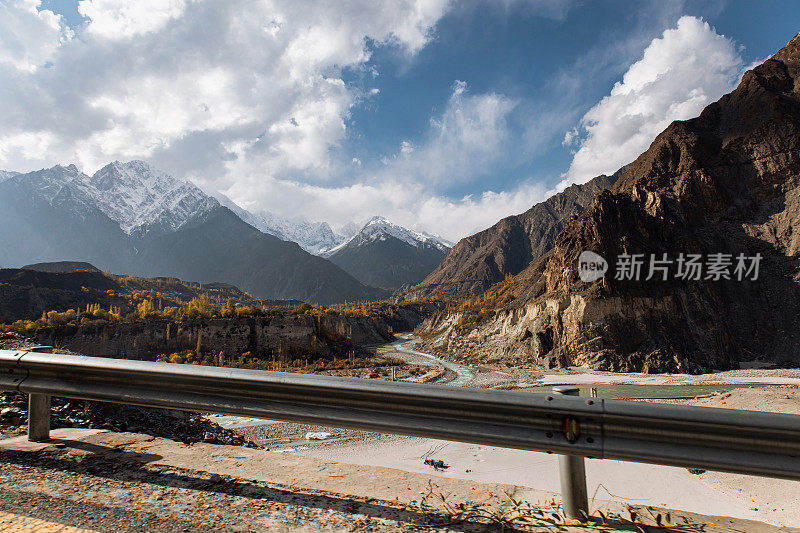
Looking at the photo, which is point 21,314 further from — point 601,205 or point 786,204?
point 786,204

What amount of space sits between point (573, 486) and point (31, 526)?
11.0 feet

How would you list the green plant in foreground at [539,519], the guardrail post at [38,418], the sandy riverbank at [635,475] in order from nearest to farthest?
the green plant in foreground at [539,519] < the guardrail post at [38,418] < the sandy riverbank at [635,475]

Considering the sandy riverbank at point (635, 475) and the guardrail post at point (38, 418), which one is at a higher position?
the guardrail post at point (38, 418)

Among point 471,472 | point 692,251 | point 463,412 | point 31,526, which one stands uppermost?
point 692,251

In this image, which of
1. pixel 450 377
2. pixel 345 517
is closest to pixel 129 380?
pixel 345 517

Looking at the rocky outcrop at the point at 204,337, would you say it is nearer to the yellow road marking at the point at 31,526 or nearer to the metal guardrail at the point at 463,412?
the metal guardrail at the point at 463,412

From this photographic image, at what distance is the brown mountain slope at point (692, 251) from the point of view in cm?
6319

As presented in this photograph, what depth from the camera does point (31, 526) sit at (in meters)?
2.31

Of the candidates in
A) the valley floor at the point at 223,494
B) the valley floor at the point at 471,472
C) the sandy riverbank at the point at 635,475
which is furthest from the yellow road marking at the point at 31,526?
the sandy riverbank at the point at 635,475

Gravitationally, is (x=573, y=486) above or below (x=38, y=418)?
below

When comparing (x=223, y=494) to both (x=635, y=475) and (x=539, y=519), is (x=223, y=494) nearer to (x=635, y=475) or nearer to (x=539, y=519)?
(x=539, y=519)

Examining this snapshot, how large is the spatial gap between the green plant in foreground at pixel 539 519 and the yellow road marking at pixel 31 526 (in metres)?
2.10

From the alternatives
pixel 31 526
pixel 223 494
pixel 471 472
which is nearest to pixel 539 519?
pixel 223 494

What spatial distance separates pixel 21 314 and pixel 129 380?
382ft
